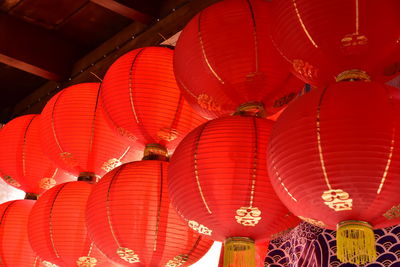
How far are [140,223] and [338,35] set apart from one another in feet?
3.13

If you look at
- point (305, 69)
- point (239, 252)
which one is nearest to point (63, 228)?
point (239, 252)

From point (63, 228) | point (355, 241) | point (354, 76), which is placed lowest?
point (355, 241)

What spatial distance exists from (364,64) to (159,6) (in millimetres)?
2112

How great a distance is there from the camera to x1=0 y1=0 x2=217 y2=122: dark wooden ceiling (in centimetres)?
369

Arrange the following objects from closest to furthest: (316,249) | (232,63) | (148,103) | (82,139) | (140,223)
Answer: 1. (232,63)
2. (140,223)
3. (148,103)
4. (316,249)
5. (82,139)

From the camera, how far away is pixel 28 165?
127 inches

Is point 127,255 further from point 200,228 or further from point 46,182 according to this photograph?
point 46,182

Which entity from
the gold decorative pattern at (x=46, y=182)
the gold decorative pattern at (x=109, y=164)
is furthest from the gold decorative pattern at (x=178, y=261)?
the gold decorative pattern at (x=46, y=182)

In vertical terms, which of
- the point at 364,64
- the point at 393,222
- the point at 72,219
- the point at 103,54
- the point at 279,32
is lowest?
the point at 393,222

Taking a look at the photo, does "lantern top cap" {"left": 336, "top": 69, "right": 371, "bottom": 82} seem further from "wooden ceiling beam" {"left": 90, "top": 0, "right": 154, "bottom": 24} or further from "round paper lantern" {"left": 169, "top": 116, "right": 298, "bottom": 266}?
"wooden ceiling beam" {"left": 90, "top": 0, "right": 154, "bottom": 24}

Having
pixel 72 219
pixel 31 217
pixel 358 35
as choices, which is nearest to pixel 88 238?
pixel 72 219

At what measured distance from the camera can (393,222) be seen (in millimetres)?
1704

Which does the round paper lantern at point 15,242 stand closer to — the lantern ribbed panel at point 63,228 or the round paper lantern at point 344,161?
the lantern ribbed panel at point 63,228

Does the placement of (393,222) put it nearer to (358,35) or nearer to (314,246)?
(358,35)
